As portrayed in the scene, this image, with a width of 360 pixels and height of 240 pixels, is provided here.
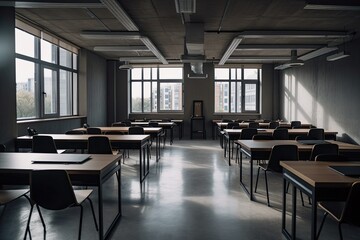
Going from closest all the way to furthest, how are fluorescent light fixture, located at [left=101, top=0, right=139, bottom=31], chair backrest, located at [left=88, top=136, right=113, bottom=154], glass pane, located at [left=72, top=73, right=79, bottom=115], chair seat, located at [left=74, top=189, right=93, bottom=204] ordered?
chair seat, located at [left=74, top=189, right=93, bottom=204] → chair backrest, located at [left=88, top=136, right=113, bottom=154] → fluorescent light fixture, located at [left=101, top=0, right=139, bottom=31] → glass pane, located at [left=72, top=73, right=79, bottom=115]

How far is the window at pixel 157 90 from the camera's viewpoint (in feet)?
42.3

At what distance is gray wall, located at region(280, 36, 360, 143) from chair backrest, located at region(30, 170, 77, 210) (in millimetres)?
7095

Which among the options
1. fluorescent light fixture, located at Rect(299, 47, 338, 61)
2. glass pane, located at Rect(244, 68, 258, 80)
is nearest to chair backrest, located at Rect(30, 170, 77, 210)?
fluorescent light fixture, located at Rect(299, 47, 338, 61)

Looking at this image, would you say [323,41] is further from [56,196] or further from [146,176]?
[56,196]

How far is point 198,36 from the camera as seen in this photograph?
256 inches

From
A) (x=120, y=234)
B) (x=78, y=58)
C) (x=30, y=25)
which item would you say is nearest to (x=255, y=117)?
(x=78, y=58)

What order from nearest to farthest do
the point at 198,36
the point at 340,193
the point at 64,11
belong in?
the point at 340,193 < the point at 64,11 < the point at 198,36

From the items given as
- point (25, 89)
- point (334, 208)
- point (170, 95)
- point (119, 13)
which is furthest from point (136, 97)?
point (334, 208)

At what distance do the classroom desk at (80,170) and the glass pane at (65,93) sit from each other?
227 inches

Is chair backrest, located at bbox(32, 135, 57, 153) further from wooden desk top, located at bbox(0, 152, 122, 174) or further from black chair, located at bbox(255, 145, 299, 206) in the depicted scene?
black chair, located at bbox(255, 145, 299, 206)

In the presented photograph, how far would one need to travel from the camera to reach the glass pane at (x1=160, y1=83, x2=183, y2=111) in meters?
12.9

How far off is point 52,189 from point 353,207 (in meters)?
2.29

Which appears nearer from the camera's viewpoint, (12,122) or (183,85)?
(12,122)

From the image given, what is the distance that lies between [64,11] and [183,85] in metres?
7.25
